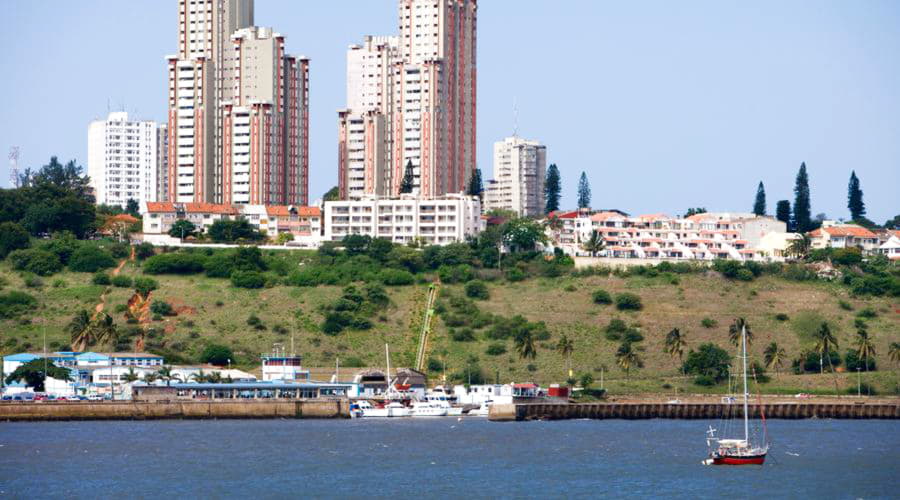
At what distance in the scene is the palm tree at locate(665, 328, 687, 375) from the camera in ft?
477

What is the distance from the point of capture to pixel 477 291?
550 ft

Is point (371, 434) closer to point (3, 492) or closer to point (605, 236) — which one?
point (3, 492)

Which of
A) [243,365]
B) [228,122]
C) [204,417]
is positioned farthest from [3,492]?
[228,122]

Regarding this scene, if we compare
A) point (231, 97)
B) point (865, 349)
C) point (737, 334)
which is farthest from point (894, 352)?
point (231, 97)

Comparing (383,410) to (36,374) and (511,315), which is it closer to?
(36,374)

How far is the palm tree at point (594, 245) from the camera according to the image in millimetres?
187500

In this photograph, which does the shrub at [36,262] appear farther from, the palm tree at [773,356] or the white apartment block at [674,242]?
the palm tree at [773,356]

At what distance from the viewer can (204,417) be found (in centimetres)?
13012

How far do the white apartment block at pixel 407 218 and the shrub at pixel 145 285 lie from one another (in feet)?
97.3

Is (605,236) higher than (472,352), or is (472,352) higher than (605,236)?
(605,236)

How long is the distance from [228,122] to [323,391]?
224ft

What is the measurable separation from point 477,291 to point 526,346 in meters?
22.7

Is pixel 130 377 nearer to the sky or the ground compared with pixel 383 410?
nearer to the sky

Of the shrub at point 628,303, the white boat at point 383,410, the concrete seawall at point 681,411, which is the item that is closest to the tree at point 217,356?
the white boat at point 383,410
